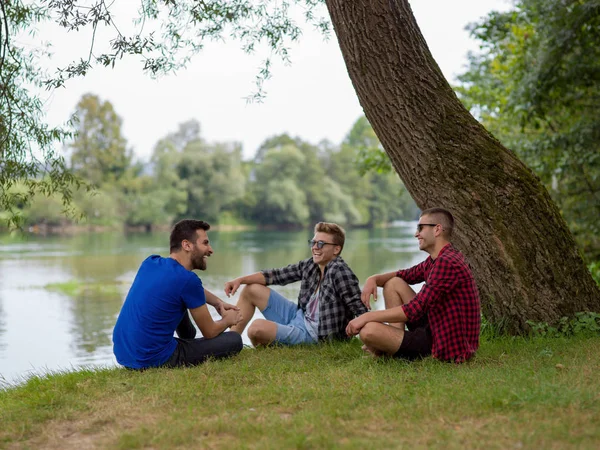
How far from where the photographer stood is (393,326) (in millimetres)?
5262

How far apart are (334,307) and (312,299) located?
12.0 inches

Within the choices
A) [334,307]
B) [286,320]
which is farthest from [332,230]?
[286,320]

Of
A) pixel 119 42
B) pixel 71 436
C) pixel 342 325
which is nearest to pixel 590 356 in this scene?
pixel 342 325

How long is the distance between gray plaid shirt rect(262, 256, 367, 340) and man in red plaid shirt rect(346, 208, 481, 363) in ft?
2.13

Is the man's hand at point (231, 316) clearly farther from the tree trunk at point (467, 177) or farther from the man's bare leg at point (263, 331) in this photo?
the tree trunk at point (467, 177)

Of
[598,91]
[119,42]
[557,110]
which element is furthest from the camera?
[557,110]

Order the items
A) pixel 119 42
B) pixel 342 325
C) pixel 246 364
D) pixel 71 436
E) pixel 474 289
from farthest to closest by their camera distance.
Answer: pixel 119 42 < pixel 342 325 < pixel 246 364 < pixel 474 289 < pixel 71 436

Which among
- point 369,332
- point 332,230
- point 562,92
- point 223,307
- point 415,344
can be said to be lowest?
point 415,344

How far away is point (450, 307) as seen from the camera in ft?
16.3

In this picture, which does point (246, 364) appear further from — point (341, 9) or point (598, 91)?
point (598, 91)

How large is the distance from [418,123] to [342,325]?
75.1 inches

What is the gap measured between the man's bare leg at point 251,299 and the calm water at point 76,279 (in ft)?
6.01

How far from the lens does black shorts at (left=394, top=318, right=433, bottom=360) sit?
518 cm

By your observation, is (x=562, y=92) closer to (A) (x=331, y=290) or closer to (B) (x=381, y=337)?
(A) (x=331, y=290)
